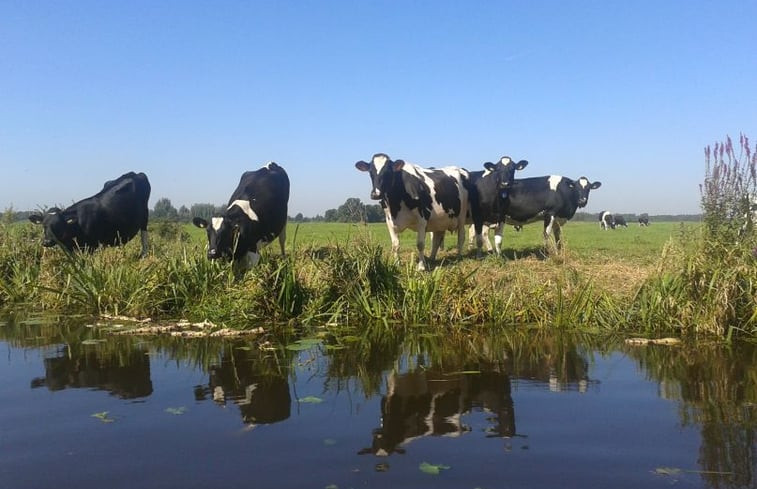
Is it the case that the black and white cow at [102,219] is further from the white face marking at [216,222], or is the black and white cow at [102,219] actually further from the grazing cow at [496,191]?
the grazing cow at [496,191]

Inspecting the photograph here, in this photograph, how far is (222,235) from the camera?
32.4 ft

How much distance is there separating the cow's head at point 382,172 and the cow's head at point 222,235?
289 cm

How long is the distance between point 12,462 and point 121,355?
273 centimetres

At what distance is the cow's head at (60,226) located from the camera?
1188 centimetres

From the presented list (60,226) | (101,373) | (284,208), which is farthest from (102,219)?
(101,373)

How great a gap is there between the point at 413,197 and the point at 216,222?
13.7ft

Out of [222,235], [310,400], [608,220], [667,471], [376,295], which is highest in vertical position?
[608,220]

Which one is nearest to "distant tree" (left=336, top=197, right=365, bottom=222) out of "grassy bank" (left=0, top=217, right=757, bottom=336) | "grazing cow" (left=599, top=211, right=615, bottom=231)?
"grassy bank" (left=0, top=217, right=757, bottom=336)

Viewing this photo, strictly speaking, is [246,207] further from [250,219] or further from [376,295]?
[376,295]

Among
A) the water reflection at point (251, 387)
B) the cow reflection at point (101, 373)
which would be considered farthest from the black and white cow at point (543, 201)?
the cow reflection at point (101, 373)

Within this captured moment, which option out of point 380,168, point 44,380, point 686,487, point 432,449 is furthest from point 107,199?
point 686,487

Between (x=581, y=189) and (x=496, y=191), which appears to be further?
(x=581, y=189)

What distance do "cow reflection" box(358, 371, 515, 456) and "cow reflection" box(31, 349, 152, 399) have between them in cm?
199

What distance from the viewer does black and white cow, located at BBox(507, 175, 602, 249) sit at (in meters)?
16.0
